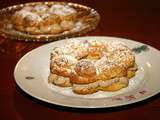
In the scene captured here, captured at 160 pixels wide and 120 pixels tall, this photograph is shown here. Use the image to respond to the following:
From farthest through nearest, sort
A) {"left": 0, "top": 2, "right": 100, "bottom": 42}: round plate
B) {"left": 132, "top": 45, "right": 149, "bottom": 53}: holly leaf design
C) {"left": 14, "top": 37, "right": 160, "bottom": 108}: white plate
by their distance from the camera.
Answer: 1. {"left": 0, "top": 2, "right": 100, "bottom": 42}: round plate
2. {"left": 132, "top": 45, "right": 149, "bottom": 53}: holly leaf design
3. {"left": 14, "top": 37, "right": 160, "bottom": 108}: white plate

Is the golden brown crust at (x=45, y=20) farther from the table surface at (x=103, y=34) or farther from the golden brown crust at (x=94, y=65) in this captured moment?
the golden brown crust at (x=94, y=65)

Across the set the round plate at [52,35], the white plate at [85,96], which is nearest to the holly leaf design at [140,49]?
the white plate at [85,96]

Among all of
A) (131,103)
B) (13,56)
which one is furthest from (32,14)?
(131,103)

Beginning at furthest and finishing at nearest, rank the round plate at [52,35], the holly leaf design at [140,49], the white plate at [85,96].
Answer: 1. the round plate at [52,35]
2. the holly leaf design at [140,49]
3. the white plate at [85,96]

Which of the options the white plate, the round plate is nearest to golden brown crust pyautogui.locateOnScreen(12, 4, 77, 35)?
the round plate

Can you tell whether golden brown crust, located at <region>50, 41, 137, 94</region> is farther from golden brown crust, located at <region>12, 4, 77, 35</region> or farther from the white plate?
golden brown crust, located at <region>12, 4, 77, 35</region>

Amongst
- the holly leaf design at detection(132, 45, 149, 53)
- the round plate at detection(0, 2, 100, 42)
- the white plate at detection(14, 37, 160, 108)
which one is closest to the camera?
the white plate at detection(14, 37, 160, 108)

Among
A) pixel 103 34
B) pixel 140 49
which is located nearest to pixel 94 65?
pixel 140 49
